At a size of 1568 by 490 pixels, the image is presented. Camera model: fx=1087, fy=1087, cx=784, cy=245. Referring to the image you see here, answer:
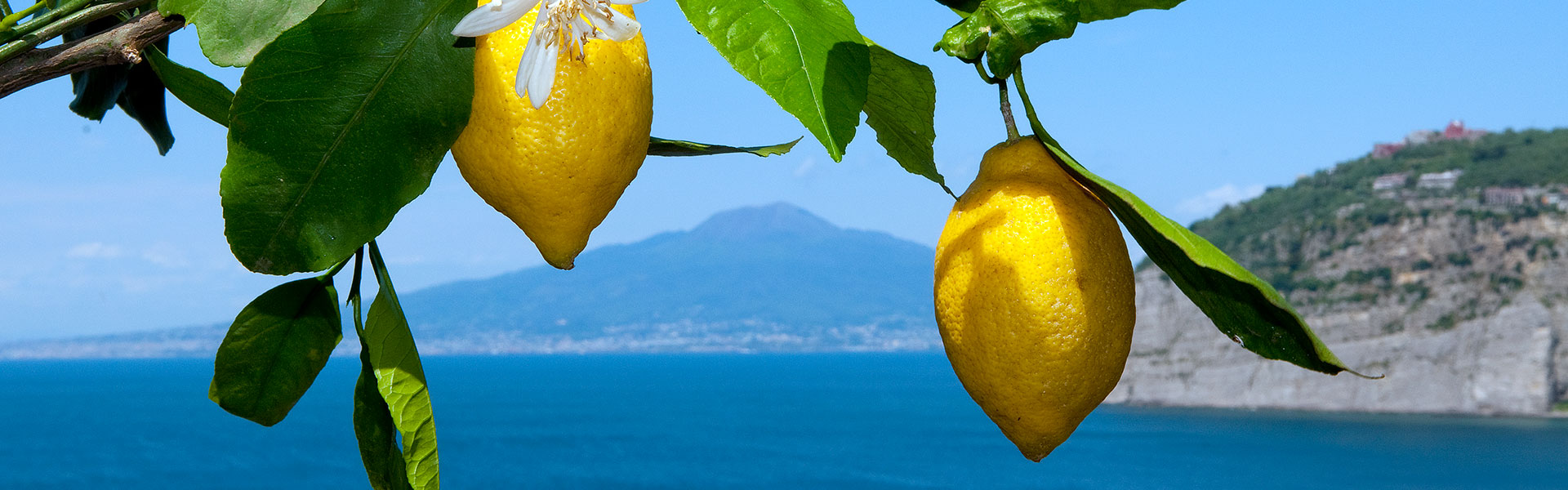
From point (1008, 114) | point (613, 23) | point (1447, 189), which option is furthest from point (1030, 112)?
point (1447, 189)

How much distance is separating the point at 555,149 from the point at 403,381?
0.24m

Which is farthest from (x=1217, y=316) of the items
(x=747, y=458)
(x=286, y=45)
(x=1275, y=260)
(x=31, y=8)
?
(x=1275, y=260)

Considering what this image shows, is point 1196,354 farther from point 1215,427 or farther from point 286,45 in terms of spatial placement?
point 286,45

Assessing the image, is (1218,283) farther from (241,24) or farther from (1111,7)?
(241,24)

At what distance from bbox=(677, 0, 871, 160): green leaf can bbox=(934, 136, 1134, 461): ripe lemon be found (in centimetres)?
23

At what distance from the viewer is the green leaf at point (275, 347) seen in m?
0.84

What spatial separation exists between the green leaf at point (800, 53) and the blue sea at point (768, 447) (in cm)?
6282

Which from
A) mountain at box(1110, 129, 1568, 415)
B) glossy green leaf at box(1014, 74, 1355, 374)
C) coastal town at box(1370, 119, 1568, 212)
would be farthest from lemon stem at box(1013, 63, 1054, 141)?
coastal town at box(1370, 119, 1568, 212)

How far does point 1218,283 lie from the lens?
0.56 m

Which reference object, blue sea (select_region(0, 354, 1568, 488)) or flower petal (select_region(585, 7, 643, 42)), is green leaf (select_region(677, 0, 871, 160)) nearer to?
flower petal (select_region(585, 7, 643, 42))

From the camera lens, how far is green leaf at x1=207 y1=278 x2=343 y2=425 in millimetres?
840

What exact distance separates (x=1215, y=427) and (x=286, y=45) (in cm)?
Result: 7938

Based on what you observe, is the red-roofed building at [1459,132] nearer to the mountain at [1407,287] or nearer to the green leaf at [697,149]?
the mountain at [1407,287]

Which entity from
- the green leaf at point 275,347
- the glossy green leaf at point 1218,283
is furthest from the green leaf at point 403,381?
the glossy green leaf at point 1218,283
